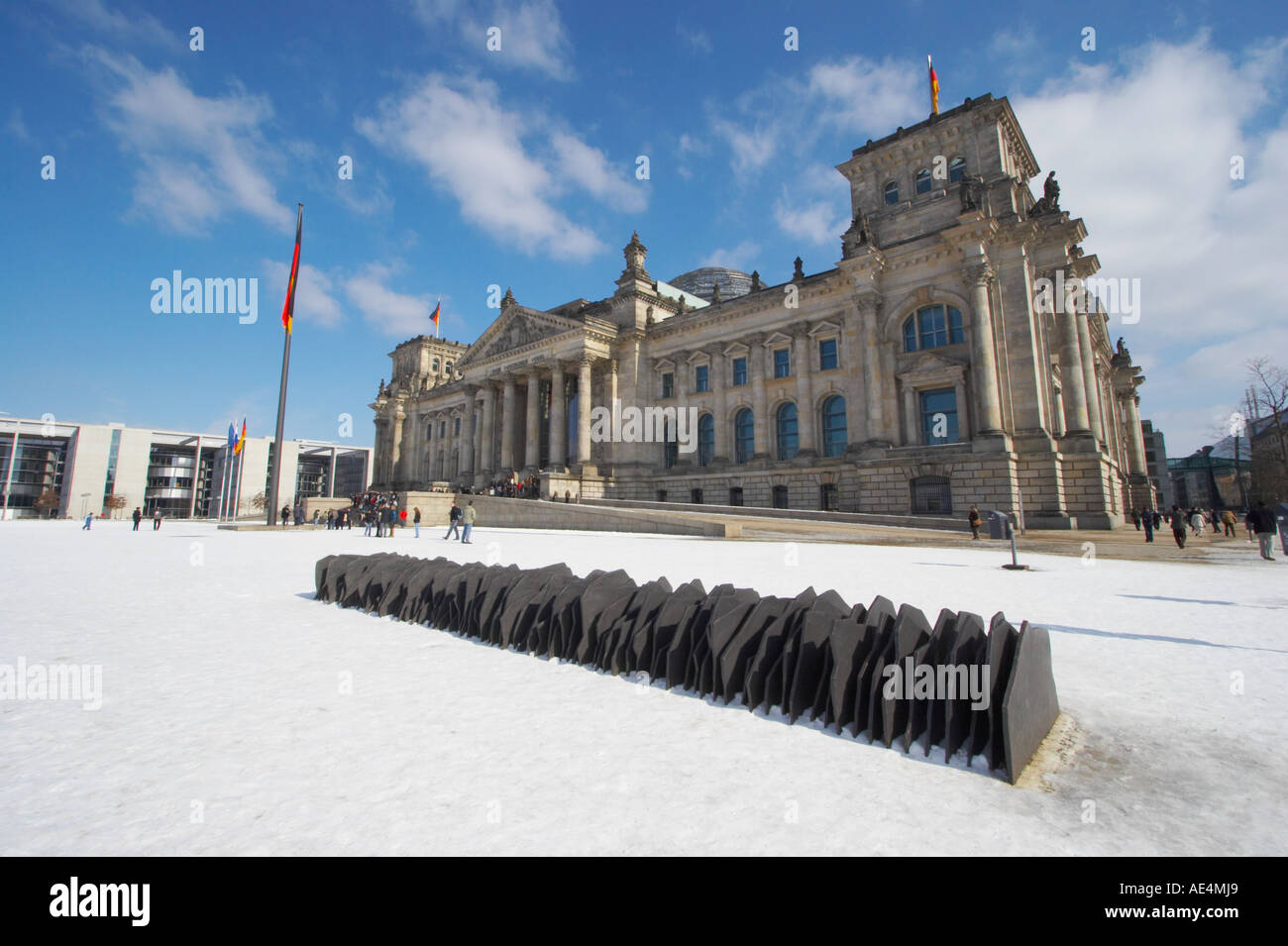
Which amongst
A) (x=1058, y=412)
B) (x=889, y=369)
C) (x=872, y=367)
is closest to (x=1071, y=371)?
(x=1058, y=412)

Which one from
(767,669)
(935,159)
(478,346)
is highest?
(935,159)

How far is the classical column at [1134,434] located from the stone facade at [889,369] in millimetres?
176

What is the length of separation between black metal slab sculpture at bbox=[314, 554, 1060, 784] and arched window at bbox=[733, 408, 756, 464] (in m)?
34.3

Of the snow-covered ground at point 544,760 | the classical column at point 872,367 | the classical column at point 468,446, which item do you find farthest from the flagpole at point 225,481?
the snow-covered ground at point 544,760

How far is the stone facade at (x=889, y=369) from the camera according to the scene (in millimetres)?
28406

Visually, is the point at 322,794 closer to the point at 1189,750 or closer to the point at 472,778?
the point at 472,778

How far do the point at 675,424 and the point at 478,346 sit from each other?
2266 centimetres

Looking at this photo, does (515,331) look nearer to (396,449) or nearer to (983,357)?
(396,449)

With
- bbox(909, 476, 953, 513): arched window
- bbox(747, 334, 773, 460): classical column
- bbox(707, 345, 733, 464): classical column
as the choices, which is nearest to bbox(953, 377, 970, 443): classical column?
bbox(909, 476, 953, 513): arched window

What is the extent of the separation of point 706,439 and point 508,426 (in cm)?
1848

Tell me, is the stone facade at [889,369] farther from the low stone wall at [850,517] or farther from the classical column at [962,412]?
the low stone wall at [850,517]
